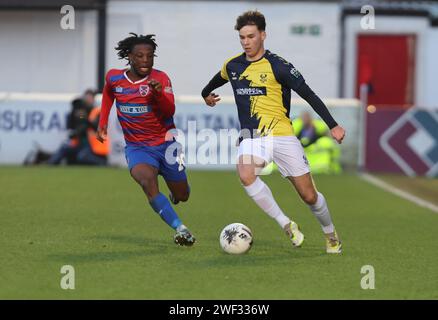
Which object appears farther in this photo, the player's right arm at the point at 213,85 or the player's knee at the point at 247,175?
the player's right arm at the point at 213,85

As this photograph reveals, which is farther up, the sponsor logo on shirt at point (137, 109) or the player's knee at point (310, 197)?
the sponsor logo on shirt at point (137, 109)

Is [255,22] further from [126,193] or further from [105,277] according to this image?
[126,193]

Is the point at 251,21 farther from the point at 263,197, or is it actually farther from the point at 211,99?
the point at 263,197

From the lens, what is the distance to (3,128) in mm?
21703

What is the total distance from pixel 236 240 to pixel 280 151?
2.94 feet

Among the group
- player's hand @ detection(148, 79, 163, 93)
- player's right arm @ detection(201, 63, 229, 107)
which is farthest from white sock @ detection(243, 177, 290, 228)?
player's hand @ detection(148, 79, 163, 93)

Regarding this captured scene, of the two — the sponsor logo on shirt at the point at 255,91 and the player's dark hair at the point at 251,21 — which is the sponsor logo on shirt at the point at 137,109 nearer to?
the sponsor logo on shirt at the point at 255,91

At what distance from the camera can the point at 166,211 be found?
1016 centimetres

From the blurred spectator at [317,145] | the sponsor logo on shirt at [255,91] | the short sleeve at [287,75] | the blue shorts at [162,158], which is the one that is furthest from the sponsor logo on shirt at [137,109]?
the blurred spectator at [317,145]

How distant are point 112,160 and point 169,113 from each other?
11785 mm

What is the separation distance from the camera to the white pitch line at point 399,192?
15578 millimetres

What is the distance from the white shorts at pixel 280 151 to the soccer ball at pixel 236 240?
2.19 feet
